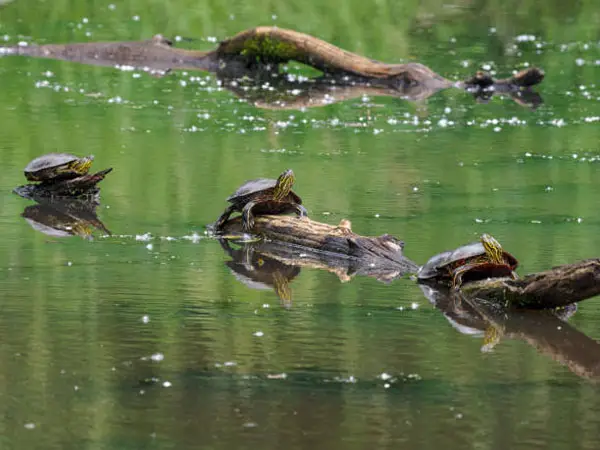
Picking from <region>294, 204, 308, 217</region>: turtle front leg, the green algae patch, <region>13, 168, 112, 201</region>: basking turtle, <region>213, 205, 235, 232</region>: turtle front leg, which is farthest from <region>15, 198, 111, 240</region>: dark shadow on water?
the green algae patch

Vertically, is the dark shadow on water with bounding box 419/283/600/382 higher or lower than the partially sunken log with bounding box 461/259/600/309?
lower

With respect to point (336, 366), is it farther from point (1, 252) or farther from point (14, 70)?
point (14, 70)

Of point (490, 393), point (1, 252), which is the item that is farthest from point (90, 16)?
point (490, 393)

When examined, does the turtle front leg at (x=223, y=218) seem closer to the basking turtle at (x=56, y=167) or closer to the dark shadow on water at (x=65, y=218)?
the dark shadow on water at (x=65, y=218)

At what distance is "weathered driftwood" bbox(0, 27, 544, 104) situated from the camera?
18.5 meters

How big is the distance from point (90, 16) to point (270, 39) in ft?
20.5

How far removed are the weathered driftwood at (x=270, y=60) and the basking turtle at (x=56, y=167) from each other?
23.3ft

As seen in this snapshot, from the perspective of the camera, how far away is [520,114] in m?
16.9

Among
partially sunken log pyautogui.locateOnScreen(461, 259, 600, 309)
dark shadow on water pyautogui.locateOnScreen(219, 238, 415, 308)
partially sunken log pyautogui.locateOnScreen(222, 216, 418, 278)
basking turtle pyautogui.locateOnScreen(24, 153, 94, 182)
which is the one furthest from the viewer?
basking turtle pyautogui.locateOnScreen(24, 153, 94, 182)

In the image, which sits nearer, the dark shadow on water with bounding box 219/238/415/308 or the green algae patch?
the dark shadow on water with bounding box 219/238/415/308

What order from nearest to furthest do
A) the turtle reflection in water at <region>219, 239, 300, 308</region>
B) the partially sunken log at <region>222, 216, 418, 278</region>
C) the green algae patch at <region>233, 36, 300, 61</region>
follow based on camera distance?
1. the turtle reflection in water at <region>219, 239, 300, 308</region>
2. the partially sunken log at <region>222, 216, 418, 278</region>
3. the green algae patch at <region>233, 36, 300, 61</region>

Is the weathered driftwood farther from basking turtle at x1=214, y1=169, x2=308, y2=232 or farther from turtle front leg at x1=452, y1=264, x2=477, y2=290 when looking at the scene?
turtle front leg at x1=452, y1=264, x2=477, y2=290

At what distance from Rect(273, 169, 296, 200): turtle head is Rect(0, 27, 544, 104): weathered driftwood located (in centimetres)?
791

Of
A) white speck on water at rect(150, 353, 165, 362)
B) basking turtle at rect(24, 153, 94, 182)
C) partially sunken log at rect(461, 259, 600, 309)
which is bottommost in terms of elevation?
white speck on water at rect(150, 353, 165, 362)
